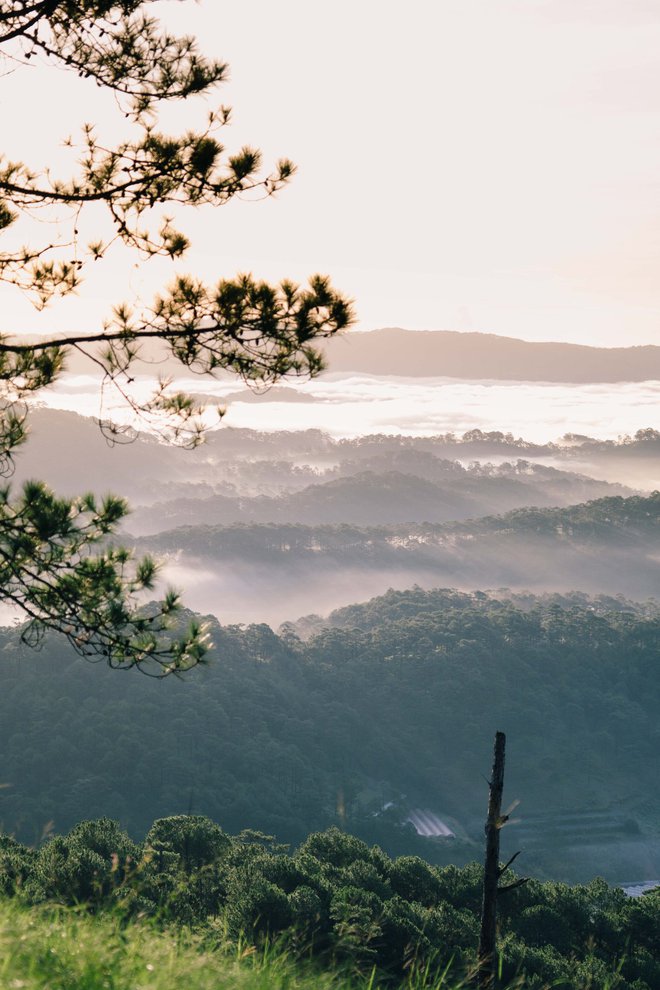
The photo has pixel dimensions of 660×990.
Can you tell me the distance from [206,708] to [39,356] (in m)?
82.1

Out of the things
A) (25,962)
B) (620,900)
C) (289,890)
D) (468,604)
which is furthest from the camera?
(468,604)

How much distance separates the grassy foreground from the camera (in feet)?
14.9

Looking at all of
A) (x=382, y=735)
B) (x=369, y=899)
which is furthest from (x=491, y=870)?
(x=382, y=735)

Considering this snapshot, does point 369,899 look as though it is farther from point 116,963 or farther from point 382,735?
point 382,735

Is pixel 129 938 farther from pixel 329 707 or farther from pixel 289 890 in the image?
pixel 329 707

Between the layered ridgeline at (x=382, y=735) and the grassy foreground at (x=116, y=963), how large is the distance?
5483 cm

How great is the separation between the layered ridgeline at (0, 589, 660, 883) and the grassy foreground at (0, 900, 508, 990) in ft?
180

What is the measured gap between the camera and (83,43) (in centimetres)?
940

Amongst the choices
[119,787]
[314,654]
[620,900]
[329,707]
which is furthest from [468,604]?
[620,900]

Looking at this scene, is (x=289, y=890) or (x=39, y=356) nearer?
(x=39, y=356)

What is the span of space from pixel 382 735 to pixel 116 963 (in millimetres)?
101485

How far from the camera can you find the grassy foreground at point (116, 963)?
4547 millimetres

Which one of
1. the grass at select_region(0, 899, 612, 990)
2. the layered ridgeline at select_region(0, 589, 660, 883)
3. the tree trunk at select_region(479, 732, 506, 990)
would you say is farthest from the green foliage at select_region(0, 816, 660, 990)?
the layered ridgeline at select_region(0, 589, 660, 883)

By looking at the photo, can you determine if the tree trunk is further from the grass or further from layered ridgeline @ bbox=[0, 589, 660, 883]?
layered ridgeline @ bbox=[0, 589, 660, 883]
